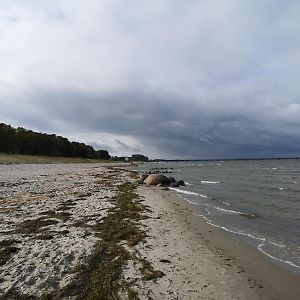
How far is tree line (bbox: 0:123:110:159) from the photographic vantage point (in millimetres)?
110188

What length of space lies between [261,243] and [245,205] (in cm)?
1091

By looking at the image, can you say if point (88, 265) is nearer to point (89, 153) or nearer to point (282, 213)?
point (282, 213)

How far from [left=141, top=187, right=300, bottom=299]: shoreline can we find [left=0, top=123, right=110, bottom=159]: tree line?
107164mm

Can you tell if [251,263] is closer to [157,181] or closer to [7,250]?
[7,250]

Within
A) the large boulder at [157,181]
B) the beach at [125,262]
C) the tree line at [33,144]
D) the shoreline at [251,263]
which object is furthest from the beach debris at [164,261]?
the tree line at [33,144]

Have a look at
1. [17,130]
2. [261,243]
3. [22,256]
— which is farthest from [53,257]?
[17,130]

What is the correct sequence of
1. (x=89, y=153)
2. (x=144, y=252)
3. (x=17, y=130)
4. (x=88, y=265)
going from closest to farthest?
(x=88, y=265)
(x=144, y=252)
(x=17, y=130)
(x=89, y=153)

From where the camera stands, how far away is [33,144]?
390 ft

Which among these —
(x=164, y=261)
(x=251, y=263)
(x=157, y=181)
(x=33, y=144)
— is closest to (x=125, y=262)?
(x=164, y=261)

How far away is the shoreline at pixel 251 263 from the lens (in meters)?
7.93

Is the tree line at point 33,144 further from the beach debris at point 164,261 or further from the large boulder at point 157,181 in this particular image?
the beach debris at point 164,261

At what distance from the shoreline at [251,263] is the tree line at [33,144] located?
107 m

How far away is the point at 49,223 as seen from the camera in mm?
12922

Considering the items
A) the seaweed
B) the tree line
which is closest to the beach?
the seaweed
